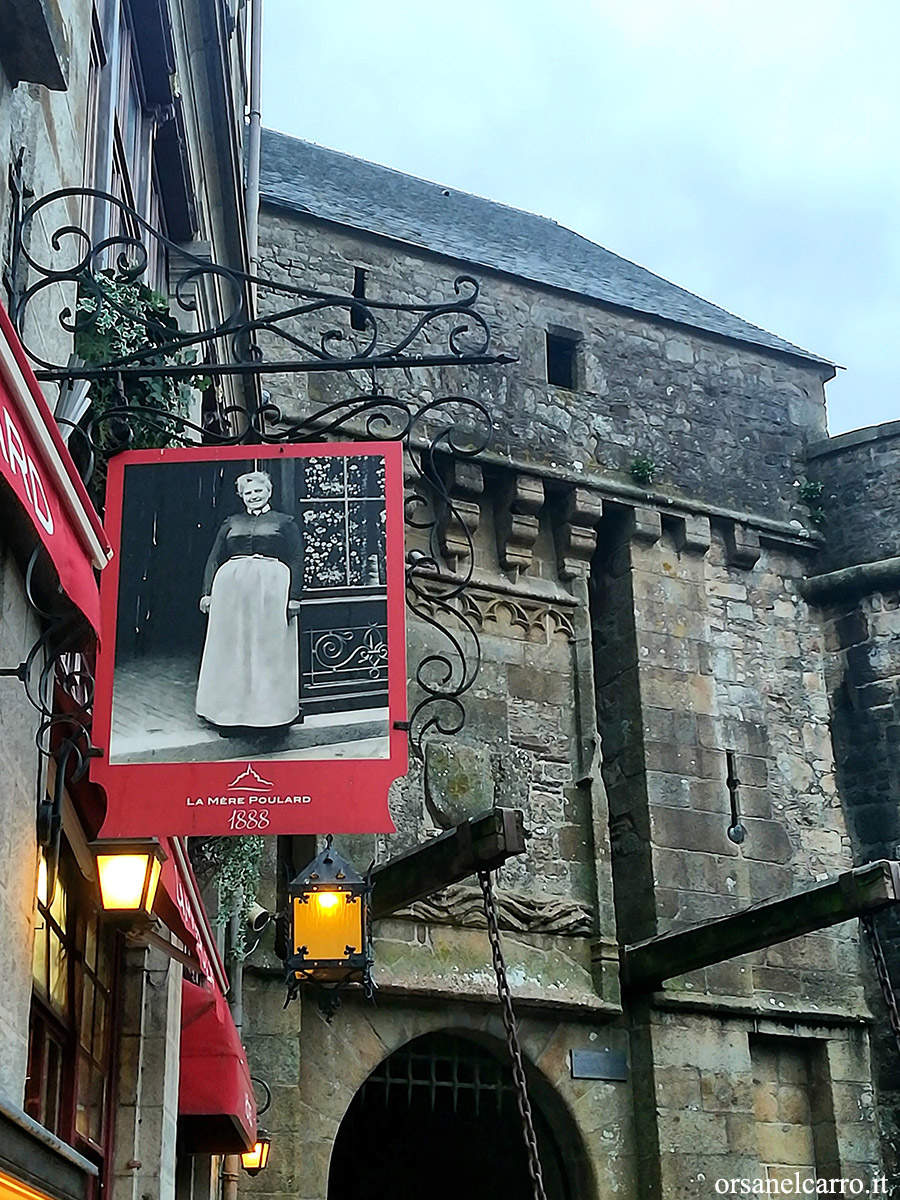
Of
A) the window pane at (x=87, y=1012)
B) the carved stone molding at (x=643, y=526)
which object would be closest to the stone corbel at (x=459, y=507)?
the carved stone molding at (x=643, y=526)

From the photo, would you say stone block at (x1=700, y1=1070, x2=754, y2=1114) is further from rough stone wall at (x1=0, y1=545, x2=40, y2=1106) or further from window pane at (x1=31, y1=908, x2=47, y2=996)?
rough stone wall at (x1=0, y1=545, x2=40, y2=1106)

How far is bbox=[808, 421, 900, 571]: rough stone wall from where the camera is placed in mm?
11102

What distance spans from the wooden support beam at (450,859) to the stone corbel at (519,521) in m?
2.99

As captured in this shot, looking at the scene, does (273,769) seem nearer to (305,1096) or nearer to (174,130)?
(174,130)

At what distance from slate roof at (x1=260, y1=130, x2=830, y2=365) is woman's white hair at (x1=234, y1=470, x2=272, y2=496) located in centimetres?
686

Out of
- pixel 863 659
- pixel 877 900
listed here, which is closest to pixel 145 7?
pixel 877 900

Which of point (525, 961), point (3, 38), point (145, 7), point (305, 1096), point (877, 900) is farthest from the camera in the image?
point (525, 961)

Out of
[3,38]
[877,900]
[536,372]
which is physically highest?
[536,372]

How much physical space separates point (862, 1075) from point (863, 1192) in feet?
2.27

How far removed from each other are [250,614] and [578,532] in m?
6.96

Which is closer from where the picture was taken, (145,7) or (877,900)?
(145,7)

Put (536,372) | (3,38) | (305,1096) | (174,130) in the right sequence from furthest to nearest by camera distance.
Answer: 1. (536,372)
2. (305,1096)
3. (174,130)
4. (3,38)

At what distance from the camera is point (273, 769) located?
11.3 feet

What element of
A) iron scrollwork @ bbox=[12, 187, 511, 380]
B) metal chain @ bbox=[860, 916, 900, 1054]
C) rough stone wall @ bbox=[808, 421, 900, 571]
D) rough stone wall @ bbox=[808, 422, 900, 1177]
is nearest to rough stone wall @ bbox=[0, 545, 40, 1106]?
iron scrollwork @ bbox=[12, 187, 511, 380]
